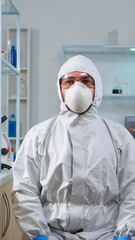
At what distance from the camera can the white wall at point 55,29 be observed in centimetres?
322

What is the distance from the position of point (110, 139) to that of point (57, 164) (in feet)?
0.95

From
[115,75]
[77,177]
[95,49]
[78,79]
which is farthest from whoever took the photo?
[115,75]

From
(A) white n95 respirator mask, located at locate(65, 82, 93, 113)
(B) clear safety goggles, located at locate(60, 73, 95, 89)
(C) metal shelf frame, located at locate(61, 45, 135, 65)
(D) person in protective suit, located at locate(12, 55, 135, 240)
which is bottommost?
(D) person in protective suit, located at locate(12, 55, 135, 240)

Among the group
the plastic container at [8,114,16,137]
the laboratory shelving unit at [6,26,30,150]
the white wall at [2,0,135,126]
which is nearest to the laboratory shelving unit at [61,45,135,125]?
the white wall at [2,0,135,126]

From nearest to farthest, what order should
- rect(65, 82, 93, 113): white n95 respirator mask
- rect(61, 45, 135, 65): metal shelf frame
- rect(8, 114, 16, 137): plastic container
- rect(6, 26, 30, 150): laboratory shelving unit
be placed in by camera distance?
1. rect(65, 82, 93, 113): white n95 respirator mask
2. rect(61, 45, 135, 65): metal shelf frame
3. rect(8, 114, 16, 137): plastic container
4. rect(6, 26, 30, 150): laboratory shelving unit

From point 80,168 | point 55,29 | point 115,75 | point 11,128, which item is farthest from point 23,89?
point 80,168

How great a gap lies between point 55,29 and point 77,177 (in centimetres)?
221

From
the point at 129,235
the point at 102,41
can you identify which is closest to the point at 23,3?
the point at 102,41

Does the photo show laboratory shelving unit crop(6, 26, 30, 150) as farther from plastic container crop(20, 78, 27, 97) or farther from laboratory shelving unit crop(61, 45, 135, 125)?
laboratory shelving unit crop(61, 45, 135, 125)

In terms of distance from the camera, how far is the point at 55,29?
323cm

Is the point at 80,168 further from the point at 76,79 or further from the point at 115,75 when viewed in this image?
the point at 115,75

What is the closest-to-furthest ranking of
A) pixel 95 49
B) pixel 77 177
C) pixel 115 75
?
pixel 77 177 < pixel 95 49 < pixel 115 75

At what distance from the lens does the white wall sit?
3.22 m

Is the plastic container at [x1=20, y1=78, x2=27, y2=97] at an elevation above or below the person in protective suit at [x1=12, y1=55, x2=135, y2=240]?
above
